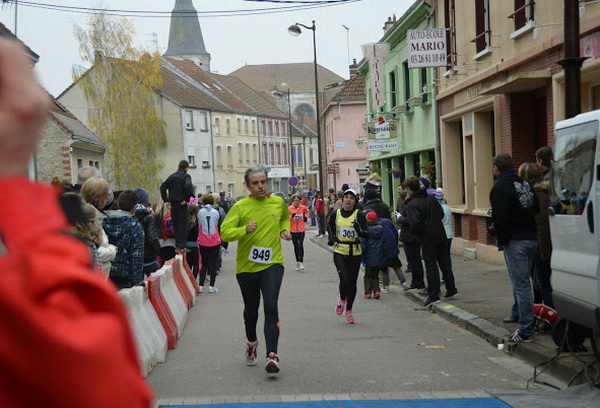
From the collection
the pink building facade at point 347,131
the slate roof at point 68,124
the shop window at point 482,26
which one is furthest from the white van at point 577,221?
the pink building facade at point 347,131

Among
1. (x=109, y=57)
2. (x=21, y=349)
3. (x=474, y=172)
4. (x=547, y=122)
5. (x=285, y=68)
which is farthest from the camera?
(x=285, y=68)

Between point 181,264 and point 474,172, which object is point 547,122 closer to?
point 474,172

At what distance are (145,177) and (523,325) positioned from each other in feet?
161

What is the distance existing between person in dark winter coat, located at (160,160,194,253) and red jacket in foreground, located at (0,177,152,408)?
50.9 ft

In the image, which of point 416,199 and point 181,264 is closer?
point 416,199

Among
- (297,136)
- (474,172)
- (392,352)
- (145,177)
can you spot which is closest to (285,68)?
(297,136)

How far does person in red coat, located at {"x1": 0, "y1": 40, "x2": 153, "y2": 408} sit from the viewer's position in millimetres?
1053

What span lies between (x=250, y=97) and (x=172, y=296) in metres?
83.6

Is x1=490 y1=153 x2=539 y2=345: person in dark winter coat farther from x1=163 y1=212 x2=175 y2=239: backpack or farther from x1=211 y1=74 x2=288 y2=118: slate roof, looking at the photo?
x1=211 y1=74 x2=288 y2=118: slate roof

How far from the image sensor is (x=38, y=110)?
1155mm

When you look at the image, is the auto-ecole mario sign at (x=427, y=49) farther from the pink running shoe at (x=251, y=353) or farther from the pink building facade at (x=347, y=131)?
the pink building facade at (x=347, y=131)

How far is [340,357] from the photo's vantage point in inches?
371

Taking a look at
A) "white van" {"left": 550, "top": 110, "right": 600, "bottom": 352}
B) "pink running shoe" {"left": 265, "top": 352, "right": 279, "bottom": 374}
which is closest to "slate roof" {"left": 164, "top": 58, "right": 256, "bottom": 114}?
"pink running shoe" {"left": 265, "top": 352, "right": 279, "bottom": 374}

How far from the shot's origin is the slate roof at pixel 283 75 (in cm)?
13875
